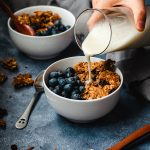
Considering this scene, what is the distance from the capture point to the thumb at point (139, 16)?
30.0 inches

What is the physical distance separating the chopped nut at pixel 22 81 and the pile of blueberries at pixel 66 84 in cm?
9

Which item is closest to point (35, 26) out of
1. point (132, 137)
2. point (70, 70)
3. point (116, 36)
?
point (70, 70)

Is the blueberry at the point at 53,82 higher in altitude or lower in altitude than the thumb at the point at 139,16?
lower

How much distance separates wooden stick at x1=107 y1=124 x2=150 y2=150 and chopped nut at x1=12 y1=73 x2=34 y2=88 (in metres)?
0.30

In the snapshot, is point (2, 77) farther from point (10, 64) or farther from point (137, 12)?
point (137, 12)

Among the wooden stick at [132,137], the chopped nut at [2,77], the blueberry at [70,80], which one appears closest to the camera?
the wooden stick at [132,137]

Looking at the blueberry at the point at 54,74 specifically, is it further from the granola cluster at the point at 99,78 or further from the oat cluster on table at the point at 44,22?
the oat cluster on table at the point at 44,22

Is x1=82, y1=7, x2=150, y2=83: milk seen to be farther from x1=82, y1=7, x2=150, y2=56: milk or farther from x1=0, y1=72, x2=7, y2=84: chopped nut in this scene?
x1=0, y1=72, x2=7, y2=84: chopped nut

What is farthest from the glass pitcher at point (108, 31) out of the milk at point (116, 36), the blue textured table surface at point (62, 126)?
the blue textured table surface at point (62, 126)

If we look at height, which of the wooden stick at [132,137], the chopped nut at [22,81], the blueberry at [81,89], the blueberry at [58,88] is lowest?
the chopped nut at [22,81]

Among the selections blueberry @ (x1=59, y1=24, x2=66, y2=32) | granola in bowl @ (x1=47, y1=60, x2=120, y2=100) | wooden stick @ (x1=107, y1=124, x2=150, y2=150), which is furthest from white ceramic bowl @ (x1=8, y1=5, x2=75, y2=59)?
wooden stick @ (x1=107, y1=124, x2=150, y2=150)

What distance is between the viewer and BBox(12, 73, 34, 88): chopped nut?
94 cm

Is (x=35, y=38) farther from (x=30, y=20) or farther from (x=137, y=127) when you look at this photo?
(x=137, y=127)

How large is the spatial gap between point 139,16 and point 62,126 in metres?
0.28
